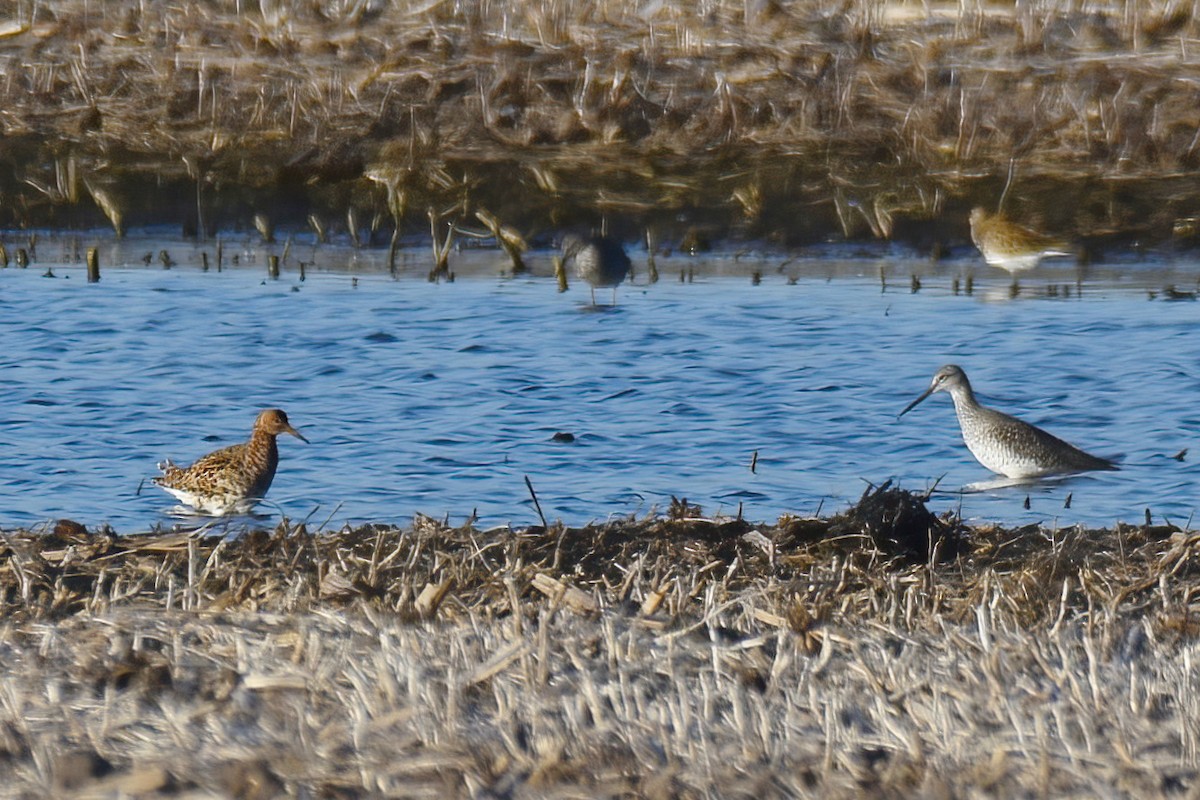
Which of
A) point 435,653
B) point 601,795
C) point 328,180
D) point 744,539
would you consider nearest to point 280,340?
point 328,180

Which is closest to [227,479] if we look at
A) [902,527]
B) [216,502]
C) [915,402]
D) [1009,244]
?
[216,502]

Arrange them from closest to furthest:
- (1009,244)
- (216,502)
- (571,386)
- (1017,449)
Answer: (216,502)
(1017,449)
(571,386)
(1009,244)

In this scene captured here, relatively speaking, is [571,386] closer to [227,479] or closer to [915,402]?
[915,402]

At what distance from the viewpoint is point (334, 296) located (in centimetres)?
1280

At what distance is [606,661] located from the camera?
4910 millimetres

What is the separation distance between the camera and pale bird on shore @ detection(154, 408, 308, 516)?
8.20m

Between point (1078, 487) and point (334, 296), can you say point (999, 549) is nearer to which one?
point (1078, 487)

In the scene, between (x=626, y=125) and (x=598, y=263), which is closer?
(x=598, y=263)

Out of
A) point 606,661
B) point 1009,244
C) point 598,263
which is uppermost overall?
point 1009,244

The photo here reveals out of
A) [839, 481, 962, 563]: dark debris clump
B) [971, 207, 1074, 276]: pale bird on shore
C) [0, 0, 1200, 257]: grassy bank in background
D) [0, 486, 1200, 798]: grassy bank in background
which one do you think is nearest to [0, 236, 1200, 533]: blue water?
[971, 207, 1074, 276]: pale bird on shore

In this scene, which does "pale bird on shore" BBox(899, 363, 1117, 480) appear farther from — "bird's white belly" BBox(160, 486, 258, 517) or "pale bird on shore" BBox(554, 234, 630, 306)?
"pale bird on shore" BBox(554, 234, 630, 306)

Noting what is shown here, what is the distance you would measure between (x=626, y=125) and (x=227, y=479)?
7.87 meters

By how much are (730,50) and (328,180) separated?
12.2 feet

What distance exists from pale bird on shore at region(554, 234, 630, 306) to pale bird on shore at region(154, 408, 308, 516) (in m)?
4.55
